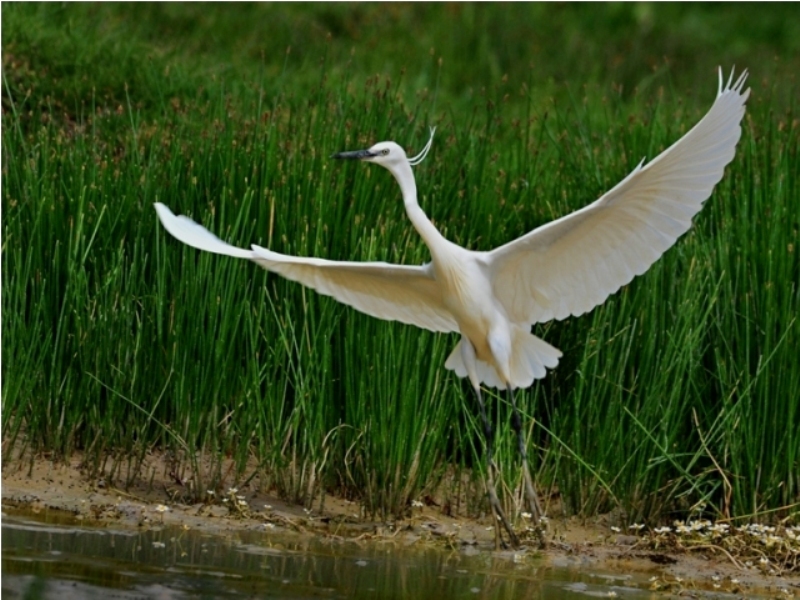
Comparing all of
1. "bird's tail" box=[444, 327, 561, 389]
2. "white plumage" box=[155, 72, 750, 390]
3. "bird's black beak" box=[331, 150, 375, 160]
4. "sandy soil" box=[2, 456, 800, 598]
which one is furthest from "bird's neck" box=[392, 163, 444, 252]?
"sandy soil" box=[2, 456, 800, 598]

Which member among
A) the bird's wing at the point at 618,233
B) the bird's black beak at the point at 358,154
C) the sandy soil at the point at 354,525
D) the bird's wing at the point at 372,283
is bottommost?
the sandy soil at the point at 354,525

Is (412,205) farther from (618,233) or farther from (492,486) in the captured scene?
(492,486)

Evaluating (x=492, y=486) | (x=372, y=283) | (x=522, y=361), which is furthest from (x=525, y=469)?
(x=372, y=283)

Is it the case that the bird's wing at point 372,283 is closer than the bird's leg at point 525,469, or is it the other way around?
the bird's wing at point 372,283

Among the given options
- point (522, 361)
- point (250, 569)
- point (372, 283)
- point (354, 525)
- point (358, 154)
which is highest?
point (358, 154)

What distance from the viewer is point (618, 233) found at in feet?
16.0

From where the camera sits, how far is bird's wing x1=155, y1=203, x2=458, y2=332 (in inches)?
197

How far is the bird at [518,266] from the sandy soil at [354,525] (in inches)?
8.9

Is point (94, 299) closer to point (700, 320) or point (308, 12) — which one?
point (700, 320)

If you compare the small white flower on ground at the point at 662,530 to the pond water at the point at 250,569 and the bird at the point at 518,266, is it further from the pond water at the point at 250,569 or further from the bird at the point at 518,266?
the bird at the point at 518,266

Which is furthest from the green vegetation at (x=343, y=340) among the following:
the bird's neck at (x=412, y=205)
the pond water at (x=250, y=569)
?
the bird's neck at (x=412, y=205)

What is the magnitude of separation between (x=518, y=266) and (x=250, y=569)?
143cm

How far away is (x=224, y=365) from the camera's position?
5.48 meters

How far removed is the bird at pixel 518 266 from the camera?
4.63m
